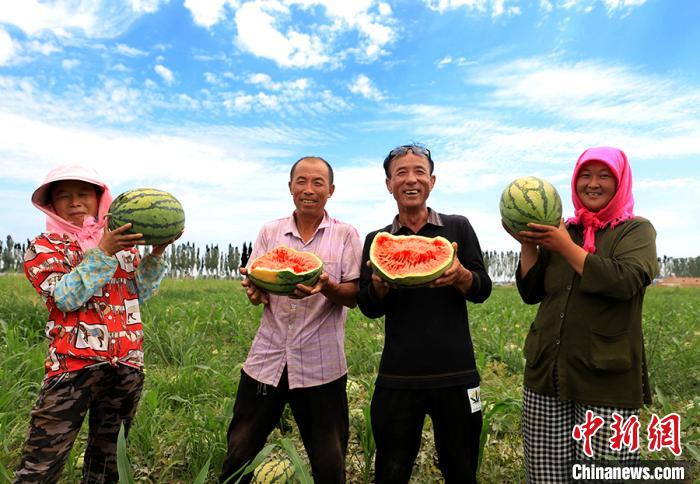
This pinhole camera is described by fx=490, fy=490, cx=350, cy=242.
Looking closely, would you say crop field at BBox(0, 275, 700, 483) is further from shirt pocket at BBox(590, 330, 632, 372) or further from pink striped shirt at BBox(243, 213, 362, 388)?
shirt pocket at BBox(590, 330, 632, 372)

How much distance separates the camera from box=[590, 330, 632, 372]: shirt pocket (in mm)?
2473

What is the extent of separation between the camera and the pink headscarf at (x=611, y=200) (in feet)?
8.59

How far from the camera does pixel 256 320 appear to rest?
8391 mm

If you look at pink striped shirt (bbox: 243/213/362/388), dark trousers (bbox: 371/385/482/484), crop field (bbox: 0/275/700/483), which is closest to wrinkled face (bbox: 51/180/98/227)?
pink striped shirt (bbox: 243/213/362/388)

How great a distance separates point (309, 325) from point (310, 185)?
0.82 m

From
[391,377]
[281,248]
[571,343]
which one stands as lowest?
[391,377]

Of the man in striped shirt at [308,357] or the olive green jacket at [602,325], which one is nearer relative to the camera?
the olive green jacket at [602,325]

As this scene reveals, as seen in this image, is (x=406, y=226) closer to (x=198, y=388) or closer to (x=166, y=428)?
(x=166, y=428)

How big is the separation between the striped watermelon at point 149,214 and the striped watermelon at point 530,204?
6.57ft

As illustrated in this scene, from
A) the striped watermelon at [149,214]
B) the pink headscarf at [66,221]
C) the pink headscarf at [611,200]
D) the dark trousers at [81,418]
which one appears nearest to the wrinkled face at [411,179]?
the pink headscarf at [611,200]

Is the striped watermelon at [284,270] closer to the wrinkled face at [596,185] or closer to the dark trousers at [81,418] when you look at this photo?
the dark trousers at [81,418]

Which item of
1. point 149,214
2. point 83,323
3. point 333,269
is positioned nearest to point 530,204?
point 333,269

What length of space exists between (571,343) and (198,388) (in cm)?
351

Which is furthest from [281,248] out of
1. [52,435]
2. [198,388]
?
[198,388]
